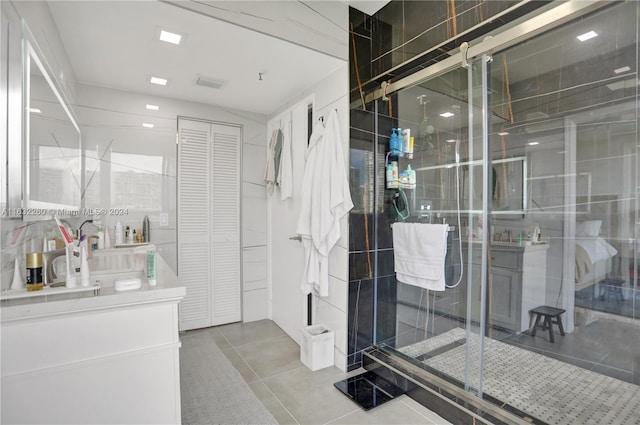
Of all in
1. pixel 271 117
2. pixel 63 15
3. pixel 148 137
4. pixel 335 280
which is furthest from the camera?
pixel 271 117

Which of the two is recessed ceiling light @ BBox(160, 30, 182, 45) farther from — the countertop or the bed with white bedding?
the bed with white bedding

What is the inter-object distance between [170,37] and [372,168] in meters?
1.73

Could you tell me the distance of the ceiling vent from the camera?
271 cm

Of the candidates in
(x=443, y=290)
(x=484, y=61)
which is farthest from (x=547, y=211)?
(x=484, y=61)

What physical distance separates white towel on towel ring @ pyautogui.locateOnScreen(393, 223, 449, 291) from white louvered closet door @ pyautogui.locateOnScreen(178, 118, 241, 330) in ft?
6.40

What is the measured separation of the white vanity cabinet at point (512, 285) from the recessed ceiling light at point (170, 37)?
2493mm

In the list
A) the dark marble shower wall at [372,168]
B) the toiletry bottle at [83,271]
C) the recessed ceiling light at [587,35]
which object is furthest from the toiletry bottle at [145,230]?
the recessed ceiling light at [587,35]

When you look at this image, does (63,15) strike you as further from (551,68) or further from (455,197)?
(551,68)

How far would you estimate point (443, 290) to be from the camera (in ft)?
7.27

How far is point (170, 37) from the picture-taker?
2.04m

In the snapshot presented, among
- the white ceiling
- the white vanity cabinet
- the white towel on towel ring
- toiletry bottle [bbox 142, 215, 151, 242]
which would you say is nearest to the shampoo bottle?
the white towel on towel ring

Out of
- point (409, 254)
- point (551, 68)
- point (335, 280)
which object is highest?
point (551, 68)

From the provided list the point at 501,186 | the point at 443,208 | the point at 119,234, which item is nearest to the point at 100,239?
the point at 119,234

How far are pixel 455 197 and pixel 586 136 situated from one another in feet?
2.63
